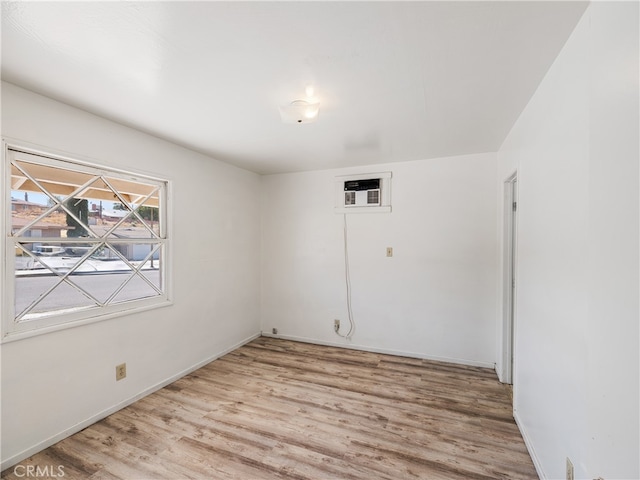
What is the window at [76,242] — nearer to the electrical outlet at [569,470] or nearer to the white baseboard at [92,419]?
the white baseboard at [92,419]

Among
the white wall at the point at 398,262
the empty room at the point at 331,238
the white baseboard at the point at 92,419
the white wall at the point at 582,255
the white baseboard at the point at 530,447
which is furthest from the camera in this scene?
the white wall at the point at 398,262

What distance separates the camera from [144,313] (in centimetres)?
257

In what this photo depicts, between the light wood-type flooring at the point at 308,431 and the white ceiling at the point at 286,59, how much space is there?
2.37m

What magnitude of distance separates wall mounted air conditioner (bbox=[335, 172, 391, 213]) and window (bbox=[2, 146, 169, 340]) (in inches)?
81.5

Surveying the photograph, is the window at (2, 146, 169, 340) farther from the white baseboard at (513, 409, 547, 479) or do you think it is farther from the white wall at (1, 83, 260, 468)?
the white baseboard at (513, 409, 547, 479)

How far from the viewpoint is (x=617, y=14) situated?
0.82 m

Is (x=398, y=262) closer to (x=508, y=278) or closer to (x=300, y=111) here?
(x=508, y=278)

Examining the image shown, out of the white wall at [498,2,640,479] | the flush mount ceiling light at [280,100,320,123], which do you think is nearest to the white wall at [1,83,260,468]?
the flush mount ceiling light at [280,100,320,123]

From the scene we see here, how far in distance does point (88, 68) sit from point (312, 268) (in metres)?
2.99

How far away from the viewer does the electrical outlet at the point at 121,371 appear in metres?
2.34

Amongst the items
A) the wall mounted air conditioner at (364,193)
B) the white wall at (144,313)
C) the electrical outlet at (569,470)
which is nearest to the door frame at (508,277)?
the wall mounted air conditioner at (364,193)


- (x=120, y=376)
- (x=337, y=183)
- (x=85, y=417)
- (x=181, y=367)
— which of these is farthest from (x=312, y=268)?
(x=85, y=417)

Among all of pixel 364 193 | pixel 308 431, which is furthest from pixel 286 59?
pixel 308 431

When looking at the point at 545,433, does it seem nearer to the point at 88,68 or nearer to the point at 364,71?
the point at 364,71
